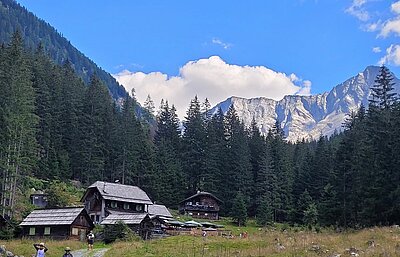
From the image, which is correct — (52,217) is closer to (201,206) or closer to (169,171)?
(201,206)

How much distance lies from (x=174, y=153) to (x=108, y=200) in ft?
118

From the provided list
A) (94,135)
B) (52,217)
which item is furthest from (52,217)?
(94,135)

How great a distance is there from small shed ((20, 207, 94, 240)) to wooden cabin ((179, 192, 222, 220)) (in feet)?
126

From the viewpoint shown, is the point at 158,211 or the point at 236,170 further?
the point at 236,170

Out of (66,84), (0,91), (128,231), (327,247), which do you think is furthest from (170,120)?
(327,247)

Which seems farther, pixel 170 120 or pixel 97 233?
pixel 170 120

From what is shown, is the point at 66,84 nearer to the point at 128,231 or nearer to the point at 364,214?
the point at 128,231

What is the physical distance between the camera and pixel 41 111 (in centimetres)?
8750

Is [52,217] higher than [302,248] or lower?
higher

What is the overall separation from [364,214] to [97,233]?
95.3 feet

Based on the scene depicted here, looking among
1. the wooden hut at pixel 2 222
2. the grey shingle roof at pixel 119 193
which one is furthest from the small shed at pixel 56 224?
the grey shingle roof at pixel 119 193

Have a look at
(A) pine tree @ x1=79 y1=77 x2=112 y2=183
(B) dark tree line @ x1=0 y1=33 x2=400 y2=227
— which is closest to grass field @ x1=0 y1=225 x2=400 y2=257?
(B) dark tree line @ x1=0 y1=33 x2=400 y2=227

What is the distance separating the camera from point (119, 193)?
73.4m

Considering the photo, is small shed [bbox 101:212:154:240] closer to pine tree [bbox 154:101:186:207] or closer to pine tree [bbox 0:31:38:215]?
pine tree [bbox 0:31:38:215]
